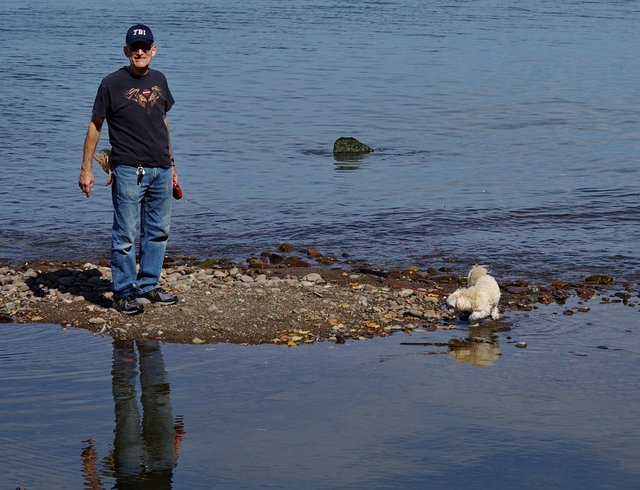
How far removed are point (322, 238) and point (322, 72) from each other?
1711cm

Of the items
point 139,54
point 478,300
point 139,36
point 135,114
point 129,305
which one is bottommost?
point 129,305

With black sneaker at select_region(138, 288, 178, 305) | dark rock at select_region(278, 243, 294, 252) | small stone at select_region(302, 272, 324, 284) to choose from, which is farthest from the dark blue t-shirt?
dark rock at select_region(278, 243, 294, 252)

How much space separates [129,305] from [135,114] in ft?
4.75

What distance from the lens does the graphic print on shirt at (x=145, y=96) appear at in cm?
823

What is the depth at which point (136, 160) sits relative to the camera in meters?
8.37

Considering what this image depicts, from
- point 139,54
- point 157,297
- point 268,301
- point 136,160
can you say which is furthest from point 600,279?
point 139,54

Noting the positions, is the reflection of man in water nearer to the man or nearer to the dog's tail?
the man

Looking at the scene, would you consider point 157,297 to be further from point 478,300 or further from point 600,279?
point 600,279

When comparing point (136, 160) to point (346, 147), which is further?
point (346, 147)

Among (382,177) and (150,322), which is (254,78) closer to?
(382,177)

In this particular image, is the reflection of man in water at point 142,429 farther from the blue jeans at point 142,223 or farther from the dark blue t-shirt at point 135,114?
the dark blue t-shirt at point 135,114

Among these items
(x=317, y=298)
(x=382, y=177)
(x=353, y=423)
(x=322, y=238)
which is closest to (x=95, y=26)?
(x=382, y=177)

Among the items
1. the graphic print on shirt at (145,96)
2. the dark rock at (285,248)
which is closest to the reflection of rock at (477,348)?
the graphic print on shirt at (145,96)

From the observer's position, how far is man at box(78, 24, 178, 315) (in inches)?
323
